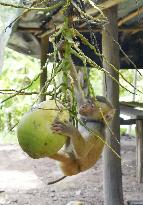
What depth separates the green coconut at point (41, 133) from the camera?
882mm

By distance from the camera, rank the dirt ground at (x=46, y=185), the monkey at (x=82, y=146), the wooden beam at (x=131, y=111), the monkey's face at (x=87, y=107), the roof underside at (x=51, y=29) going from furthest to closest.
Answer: the wooden beam at (x=131, y=111) → the dirt ground at (x=46, y=185) → the roof underside at (x=51, y=29) → the monkey at (x=82, y=146) → the monkey's face at (x=87, y=107)

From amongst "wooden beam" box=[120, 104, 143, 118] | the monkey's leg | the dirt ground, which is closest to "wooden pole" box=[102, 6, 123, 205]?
the dirt ground

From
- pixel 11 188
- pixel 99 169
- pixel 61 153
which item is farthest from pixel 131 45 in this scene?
pixel 61 153

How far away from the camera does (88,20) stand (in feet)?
3.09

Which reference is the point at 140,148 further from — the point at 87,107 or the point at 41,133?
the point at 41,133

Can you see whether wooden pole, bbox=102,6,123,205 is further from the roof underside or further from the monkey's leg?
the monkey's leg

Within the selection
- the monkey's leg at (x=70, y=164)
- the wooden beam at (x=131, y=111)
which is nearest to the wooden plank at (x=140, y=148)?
the wooden beam at (x=131, y=111)

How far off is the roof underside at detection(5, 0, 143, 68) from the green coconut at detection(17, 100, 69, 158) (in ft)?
13.9

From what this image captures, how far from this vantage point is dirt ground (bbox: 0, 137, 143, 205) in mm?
6383

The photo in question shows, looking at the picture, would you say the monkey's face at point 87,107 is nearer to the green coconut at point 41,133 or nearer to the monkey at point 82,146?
the monkey at point 82,146

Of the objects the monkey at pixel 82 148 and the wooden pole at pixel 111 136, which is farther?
the wooden pole at pixel 111 136

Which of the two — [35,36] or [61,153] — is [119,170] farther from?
[35,36]

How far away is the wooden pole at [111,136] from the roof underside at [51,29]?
727 mm

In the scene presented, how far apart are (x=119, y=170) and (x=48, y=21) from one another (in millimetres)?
2111
